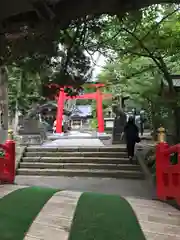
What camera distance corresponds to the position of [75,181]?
10.2 m

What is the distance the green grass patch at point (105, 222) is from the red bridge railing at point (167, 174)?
91 centimetres

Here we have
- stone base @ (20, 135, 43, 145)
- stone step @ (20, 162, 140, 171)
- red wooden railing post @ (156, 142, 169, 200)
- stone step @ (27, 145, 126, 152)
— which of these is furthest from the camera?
stone base @ (20, 135, 43, 145)

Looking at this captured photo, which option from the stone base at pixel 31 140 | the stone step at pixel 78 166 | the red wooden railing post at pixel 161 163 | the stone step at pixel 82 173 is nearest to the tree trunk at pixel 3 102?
the stone base at pixel 31 140

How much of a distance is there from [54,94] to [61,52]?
0.98m

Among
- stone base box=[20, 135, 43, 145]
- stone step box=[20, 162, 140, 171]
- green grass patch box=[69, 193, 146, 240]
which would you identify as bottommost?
stone step box=[20, 162, 140, 171]

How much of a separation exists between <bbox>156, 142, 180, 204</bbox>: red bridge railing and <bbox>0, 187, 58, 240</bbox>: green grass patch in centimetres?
225

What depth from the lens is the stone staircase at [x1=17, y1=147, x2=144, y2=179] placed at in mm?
11086

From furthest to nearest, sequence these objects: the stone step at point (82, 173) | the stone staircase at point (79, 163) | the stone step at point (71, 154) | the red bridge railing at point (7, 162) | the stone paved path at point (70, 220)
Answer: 1. the stone step at point (71, 154)
2. the stone staircase at point (79, 163)
3. the stone step at point (82, 173)
4. the red bridge railing at point (7, 162)
5. the stone paved path at point (70, 220)

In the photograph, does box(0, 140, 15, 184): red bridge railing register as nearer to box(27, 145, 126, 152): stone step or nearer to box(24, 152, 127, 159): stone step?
box(24, 152, 127, 159): stone step

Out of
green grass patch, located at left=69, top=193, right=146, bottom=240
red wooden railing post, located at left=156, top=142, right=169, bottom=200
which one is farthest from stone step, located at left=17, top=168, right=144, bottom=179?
green grass patch, located at left=69, top=193, right=146, bottom=240

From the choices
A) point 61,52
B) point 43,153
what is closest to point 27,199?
point 61,52

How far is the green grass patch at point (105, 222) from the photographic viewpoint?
3822 mm

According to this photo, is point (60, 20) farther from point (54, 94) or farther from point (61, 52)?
point (54, 94)

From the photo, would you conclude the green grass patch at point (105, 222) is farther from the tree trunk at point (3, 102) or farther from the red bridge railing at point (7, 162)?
the tree trunk at point (3, 102)
